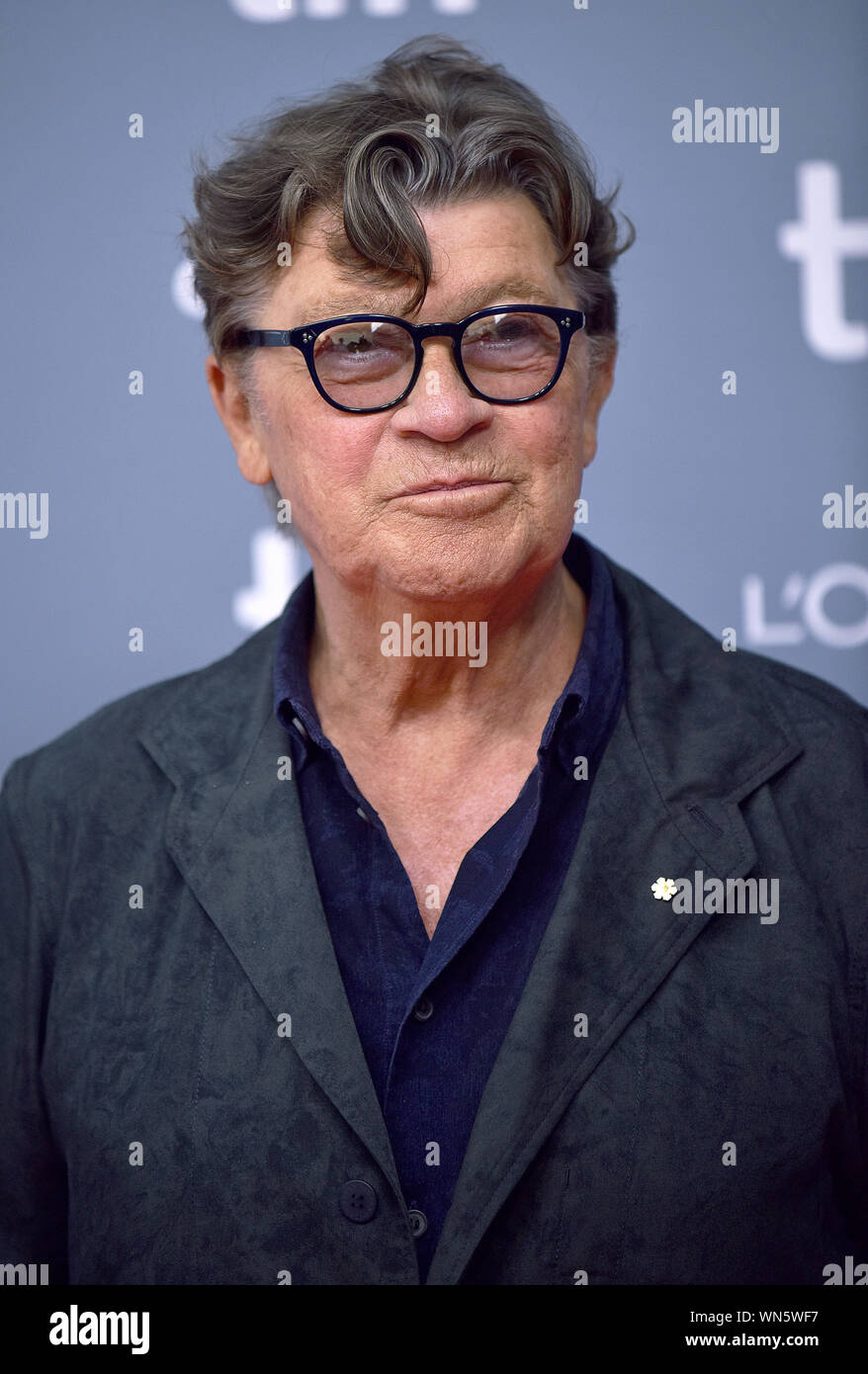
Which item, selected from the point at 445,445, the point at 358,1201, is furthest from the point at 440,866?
the point at 445,445

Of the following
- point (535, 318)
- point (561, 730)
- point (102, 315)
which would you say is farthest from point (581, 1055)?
point (102, 315)

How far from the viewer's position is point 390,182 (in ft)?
4.89

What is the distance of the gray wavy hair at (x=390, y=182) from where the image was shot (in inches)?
58.3

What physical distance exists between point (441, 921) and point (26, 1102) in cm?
59

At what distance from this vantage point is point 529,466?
1516mm

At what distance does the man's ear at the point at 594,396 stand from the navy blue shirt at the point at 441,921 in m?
0.20

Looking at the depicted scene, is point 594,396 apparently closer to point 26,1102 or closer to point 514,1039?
point 514,1039

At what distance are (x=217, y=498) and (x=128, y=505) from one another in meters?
0.16

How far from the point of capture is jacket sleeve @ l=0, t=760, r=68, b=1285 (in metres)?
1.61

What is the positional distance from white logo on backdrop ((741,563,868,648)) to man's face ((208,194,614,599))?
0.82 meters

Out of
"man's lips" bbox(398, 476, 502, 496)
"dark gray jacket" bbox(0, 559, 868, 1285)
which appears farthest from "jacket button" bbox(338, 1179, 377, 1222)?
"man's lips" bbox(398, 476, 502, 496)

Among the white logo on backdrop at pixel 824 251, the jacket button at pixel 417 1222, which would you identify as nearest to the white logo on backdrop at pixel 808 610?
the white logo on backdrop at pixel 824 251

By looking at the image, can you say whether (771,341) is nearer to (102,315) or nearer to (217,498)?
(217,498)

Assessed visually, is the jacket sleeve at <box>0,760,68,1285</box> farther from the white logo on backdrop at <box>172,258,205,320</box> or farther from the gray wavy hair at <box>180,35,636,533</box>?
the white logo on backdrop at <box>172,258,205,320</box>
